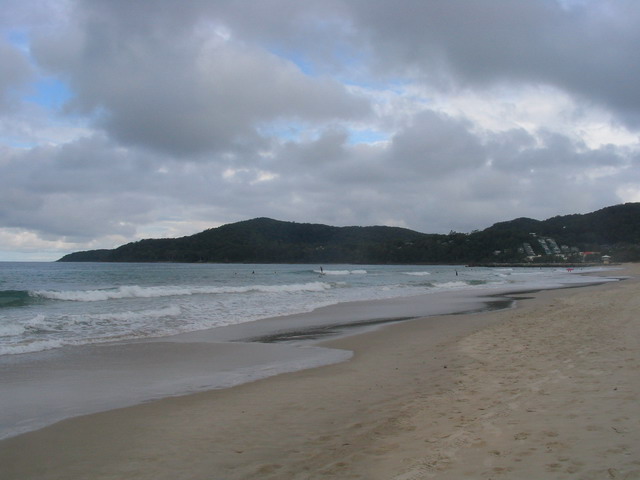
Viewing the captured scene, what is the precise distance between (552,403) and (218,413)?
3.88m

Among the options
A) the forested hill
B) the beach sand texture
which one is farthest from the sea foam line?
the forested hill

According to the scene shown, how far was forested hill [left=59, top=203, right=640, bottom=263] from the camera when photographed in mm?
149375

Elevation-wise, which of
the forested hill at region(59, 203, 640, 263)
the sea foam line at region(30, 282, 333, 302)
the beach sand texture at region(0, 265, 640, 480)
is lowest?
the beach sand texture at region(0, 265, 640, 480)

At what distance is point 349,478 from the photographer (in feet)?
12.4

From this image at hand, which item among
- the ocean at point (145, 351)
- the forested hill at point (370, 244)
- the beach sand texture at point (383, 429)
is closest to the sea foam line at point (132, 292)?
the ocean at point (145, 351)

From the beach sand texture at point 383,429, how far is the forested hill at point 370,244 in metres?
143

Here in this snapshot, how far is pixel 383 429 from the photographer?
16.3 ft

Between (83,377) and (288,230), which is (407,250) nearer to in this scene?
(288,230)

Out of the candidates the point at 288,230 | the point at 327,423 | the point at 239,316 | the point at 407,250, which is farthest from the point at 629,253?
the point at 327,423

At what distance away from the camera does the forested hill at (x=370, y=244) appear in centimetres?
14938

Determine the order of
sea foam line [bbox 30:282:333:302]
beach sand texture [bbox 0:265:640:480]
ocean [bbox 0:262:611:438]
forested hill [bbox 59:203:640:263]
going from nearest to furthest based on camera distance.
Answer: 1. beach sand texture [bbox 0:265:640:480]
2. ocean [bbox 0:262:611:438]
3. sea foam line [bbox 30:282:333:302]
4. forested hill [bbox 59:203:640:263]

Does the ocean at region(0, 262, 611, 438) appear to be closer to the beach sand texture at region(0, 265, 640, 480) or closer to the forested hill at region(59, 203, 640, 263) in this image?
the beach sand texture at region(0, 265, 640, 480)

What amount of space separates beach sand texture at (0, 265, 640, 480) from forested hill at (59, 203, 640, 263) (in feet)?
468

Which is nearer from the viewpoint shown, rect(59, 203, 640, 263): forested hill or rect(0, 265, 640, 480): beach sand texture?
rect(0, 265, 640, 480): beach sand texture
